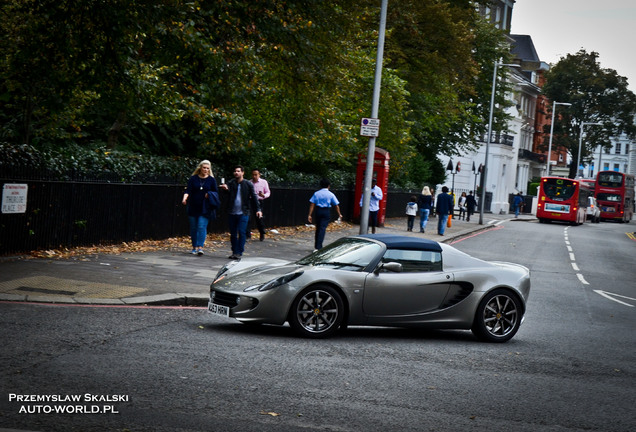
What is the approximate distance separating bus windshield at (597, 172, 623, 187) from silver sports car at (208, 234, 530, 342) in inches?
2522

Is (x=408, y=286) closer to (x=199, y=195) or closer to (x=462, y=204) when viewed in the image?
(x=199, y=195)

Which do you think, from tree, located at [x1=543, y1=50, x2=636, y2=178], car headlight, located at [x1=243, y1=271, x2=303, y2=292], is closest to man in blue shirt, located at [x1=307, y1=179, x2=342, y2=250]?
car headlight, located at [x1=243, y1=271, x2=303, y2=292]

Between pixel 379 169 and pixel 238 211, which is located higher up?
pixel 379 169

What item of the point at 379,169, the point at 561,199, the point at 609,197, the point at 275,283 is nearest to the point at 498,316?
the point at 275,283

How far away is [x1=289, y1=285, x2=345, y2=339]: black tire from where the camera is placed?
934 cm

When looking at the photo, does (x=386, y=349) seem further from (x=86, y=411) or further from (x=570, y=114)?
(x=570, y=114)

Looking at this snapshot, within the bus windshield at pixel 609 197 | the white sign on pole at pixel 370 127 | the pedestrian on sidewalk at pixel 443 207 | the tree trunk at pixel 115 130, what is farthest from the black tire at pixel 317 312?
the bus windshield at pixel 609 197

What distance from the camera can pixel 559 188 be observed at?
55.9 meters

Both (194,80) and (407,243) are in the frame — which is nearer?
(407,243)

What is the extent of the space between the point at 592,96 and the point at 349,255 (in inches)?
3327

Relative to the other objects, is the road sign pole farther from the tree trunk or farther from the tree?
the tree

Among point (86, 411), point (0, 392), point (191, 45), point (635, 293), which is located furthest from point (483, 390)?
point (635, 293)

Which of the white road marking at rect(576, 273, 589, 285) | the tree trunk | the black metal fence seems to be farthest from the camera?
the tree trunk

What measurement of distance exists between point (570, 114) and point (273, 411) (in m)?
89.1
